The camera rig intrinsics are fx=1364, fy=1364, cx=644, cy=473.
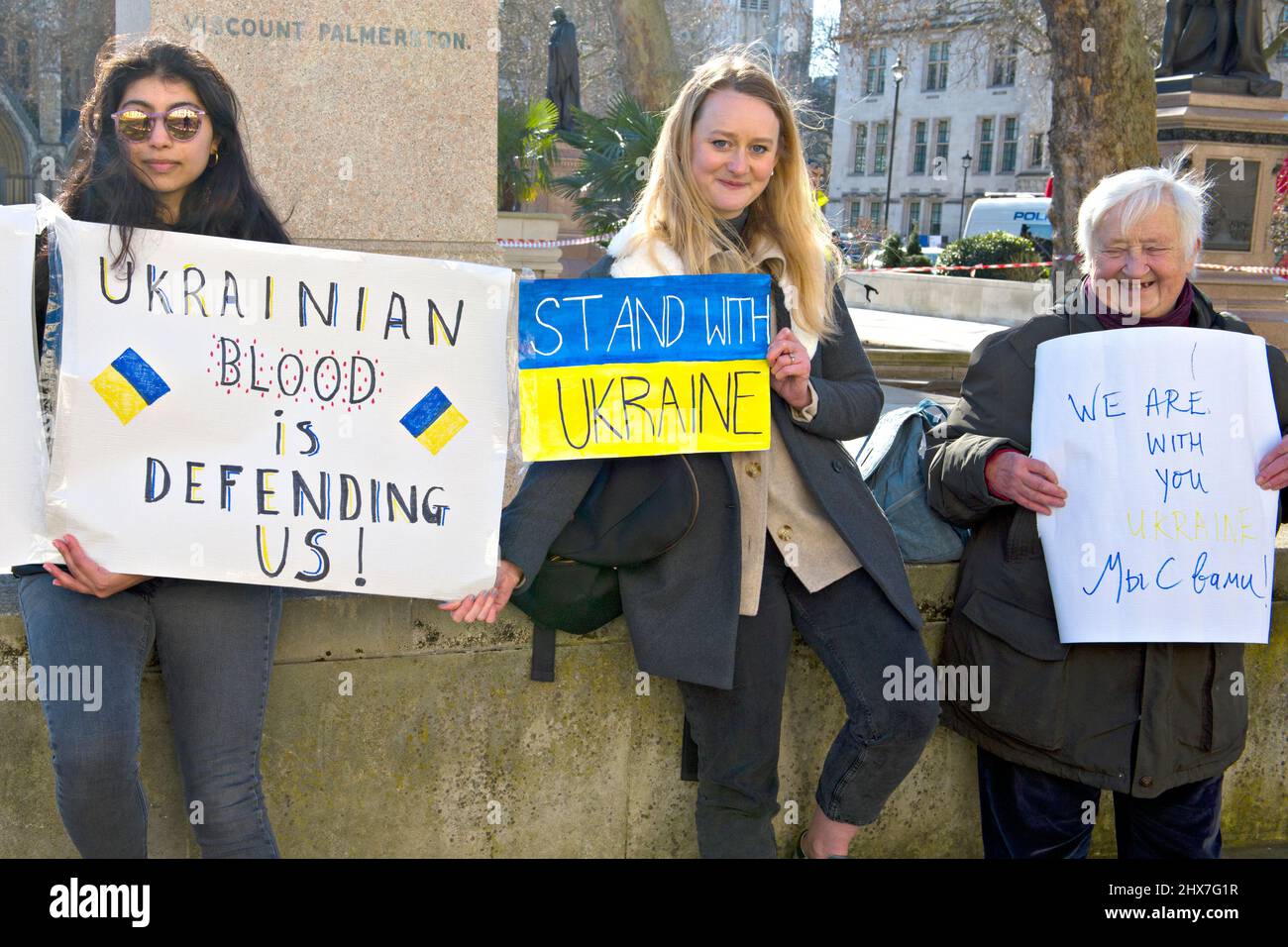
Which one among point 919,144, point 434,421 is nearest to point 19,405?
point 434,421

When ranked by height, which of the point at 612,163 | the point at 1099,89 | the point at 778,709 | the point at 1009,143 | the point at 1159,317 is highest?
the point at 1009,143

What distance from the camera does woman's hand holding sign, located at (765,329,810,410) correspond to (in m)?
2.94

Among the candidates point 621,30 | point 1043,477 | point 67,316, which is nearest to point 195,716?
point 67,316

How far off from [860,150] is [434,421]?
65171 mm

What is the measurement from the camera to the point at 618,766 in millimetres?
3432

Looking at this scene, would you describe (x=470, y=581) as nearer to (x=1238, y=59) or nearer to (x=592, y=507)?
(x=592, y=507)

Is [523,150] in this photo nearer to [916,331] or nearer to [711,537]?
[916,331]

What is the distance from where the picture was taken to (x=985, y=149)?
58312 millimetres

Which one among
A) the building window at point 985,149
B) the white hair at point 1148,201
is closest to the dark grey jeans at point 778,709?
the white hair at point 1148,201

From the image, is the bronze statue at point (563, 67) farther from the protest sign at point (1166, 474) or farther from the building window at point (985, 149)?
the building window at point (985, 149)

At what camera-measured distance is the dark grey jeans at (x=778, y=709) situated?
9.81 feet

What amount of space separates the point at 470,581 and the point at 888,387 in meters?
9.74

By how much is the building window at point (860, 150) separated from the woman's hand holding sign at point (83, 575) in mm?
64695

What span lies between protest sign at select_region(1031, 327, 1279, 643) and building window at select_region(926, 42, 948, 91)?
5995 centimetres
